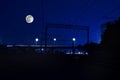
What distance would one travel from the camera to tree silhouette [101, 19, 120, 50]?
189 feet

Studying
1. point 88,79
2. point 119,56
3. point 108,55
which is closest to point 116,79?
point 88,79

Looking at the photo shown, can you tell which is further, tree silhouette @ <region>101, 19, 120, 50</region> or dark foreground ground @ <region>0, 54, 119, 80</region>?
tree silhouette @ <region>101, 19, 120, 50</region>

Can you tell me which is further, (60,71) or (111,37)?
(111,37)

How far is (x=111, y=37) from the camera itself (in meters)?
64.5

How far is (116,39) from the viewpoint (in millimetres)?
57469

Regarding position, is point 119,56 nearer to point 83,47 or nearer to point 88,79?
point 88,79

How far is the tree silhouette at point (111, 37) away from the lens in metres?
57.5

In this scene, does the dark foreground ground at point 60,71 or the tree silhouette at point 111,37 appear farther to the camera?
the tree silhouette at point 111,37

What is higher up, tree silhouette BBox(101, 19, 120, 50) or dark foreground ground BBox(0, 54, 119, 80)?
tree silhouette BBox(101, 19, 120, 50)

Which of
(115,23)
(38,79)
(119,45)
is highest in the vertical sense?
(115,23)

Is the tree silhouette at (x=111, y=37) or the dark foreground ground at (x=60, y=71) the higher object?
the tree silhouette at (x=111, y=37)

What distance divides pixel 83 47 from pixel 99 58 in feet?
197

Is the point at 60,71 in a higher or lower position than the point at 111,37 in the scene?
lower

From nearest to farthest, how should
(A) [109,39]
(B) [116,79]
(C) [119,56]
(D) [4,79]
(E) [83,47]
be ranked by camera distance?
(D) [4,79], (B) [116,79], (C) [119,56], (A) [109,39], (E) [83,47]
